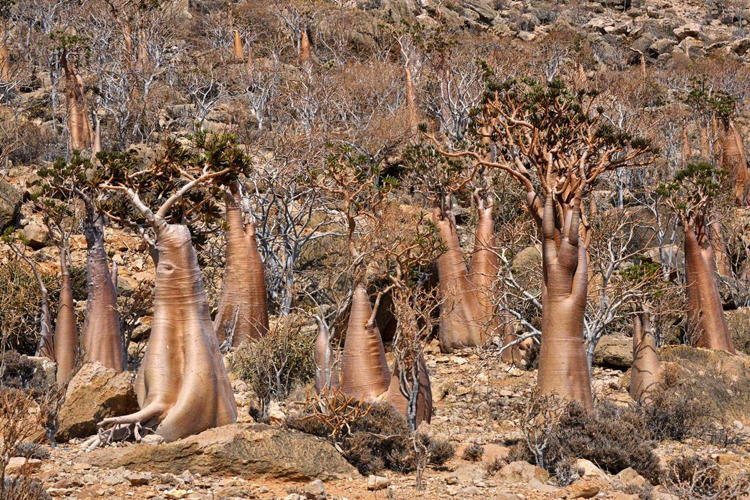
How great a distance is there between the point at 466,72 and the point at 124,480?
26.4m

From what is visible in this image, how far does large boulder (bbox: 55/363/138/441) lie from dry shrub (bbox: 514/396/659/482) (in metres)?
4.55

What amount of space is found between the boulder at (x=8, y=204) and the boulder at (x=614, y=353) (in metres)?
14.6

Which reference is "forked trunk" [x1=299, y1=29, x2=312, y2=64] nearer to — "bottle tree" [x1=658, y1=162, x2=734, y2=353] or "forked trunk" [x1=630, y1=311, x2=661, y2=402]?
"bottle tree" [x1=658, y1=162, x2=734, y2=353]

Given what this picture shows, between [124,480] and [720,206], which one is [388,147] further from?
[124,480]

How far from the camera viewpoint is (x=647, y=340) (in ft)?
41.5

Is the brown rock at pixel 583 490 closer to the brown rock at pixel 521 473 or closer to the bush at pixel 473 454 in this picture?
the brown rock at pixel 521 473

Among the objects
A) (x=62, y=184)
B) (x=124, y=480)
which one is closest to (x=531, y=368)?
(x=62, y=184)

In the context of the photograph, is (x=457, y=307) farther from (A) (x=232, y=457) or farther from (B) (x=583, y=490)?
(A) (x=232, y=457)

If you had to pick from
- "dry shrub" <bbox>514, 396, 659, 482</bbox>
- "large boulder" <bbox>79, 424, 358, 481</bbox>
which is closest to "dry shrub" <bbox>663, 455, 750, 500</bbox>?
"dry shrub" <bbox>514, 396, 659, 482</bbox>

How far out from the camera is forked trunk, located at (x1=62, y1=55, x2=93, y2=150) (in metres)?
23.7

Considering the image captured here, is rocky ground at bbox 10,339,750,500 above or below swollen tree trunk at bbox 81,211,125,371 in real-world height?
below

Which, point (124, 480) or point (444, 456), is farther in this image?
point (444, 456)

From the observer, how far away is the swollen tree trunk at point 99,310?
12.5 metres

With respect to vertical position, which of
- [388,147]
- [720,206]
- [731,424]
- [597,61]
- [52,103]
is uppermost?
[597,61]
